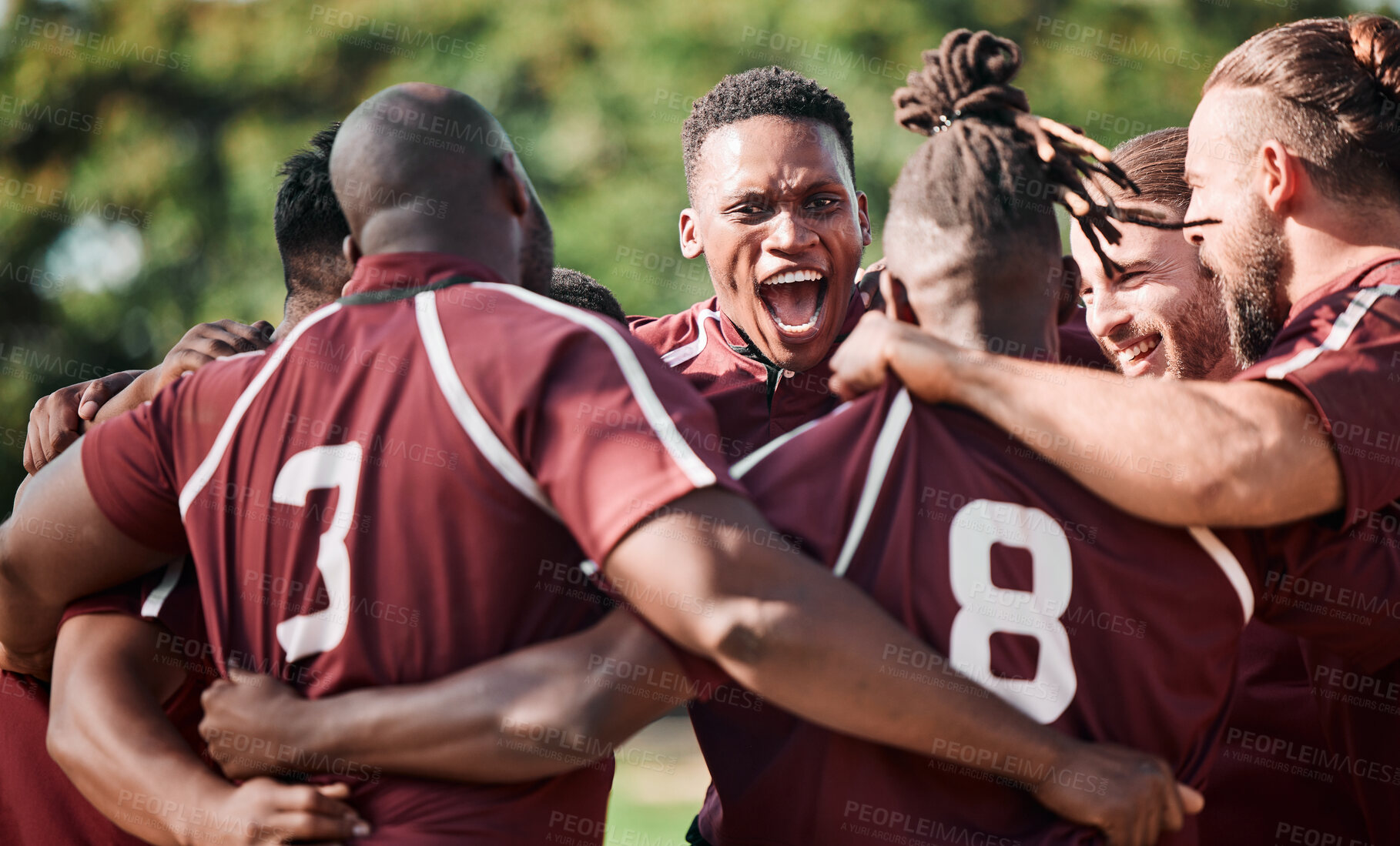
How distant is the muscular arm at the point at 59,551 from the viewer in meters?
2.72

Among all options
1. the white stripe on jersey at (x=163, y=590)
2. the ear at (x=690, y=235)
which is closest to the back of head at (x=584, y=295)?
the ear at (x=690, y=235)

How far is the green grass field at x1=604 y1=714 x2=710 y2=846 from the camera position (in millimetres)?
9883

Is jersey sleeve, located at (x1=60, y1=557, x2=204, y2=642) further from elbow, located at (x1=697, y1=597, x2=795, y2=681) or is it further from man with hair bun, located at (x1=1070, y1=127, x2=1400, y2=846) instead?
man with hair bun, located at (x1=1070, y1=127, x2=1400, y2=846)

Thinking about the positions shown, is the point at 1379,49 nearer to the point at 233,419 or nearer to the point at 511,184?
the point at 511,184

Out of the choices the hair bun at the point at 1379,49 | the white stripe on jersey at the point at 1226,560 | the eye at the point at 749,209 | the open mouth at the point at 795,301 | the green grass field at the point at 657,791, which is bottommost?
the green grass field at the point at 657,791

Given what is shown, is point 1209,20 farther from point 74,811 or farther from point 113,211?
point 74,811

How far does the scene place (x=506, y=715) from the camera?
232cm

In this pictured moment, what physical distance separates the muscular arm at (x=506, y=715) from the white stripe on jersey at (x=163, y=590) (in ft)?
1.95

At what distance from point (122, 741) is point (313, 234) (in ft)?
5.26

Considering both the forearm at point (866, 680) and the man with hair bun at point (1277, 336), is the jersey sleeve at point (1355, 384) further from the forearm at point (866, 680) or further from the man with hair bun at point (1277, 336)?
the forearm at point (866, 680)

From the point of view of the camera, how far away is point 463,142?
2760 mm

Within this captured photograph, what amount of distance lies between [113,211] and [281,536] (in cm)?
1464

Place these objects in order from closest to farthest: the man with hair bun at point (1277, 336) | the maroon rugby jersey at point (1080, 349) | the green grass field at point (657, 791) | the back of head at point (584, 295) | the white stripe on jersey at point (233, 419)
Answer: the man with hair bun at point (1277, 336) < the white stripe on jersey at point (233, 419) < the maroon rugby jersey at point (1080, 349) < the back of head at point (584, 295) < the green grass field at point (657, 791)

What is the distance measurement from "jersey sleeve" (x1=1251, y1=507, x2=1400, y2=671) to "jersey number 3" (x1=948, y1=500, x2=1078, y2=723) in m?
0.54
